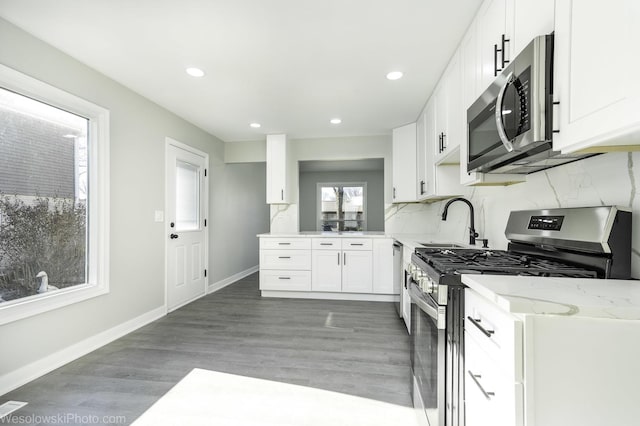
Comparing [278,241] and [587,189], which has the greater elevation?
[587,189]

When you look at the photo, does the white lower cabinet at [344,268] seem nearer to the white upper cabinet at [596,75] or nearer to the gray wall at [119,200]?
the gray wall at [119,200]

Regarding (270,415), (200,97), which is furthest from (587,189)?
(200,97)

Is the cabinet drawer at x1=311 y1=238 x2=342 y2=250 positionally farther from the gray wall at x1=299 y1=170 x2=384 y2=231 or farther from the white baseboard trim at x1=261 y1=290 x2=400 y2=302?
the gray wall at x1=299 y1=170 x2=384 y2=231

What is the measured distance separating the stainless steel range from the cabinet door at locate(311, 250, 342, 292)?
2.55 m

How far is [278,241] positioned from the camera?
4.21 meters

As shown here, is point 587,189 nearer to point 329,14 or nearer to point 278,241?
point 329,14

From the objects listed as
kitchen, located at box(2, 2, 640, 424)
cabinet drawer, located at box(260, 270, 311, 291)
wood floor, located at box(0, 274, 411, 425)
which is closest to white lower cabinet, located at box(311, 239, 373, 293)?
cabinet drawer, located at box(260, 270, 311, 291)

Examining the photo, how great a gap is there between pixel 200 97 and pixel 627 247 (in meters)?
3.43

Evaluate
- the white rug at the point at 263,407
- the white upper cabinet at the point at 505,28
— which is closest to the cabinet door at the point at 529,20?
the white upper cabinet at the point at 505,28

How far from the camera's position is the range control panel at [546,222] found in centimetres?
130

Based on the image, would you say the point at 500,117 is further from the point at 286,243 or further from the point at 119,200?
the point at 286,243

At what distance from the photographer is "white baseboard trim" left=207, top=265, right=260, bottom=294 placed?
4.49m

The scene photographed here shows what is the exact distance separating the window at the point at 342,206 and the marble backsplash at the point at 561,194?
13.5 ft

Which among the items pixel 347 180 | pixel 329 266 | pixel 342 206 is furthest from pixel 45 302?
pixel 347 180
